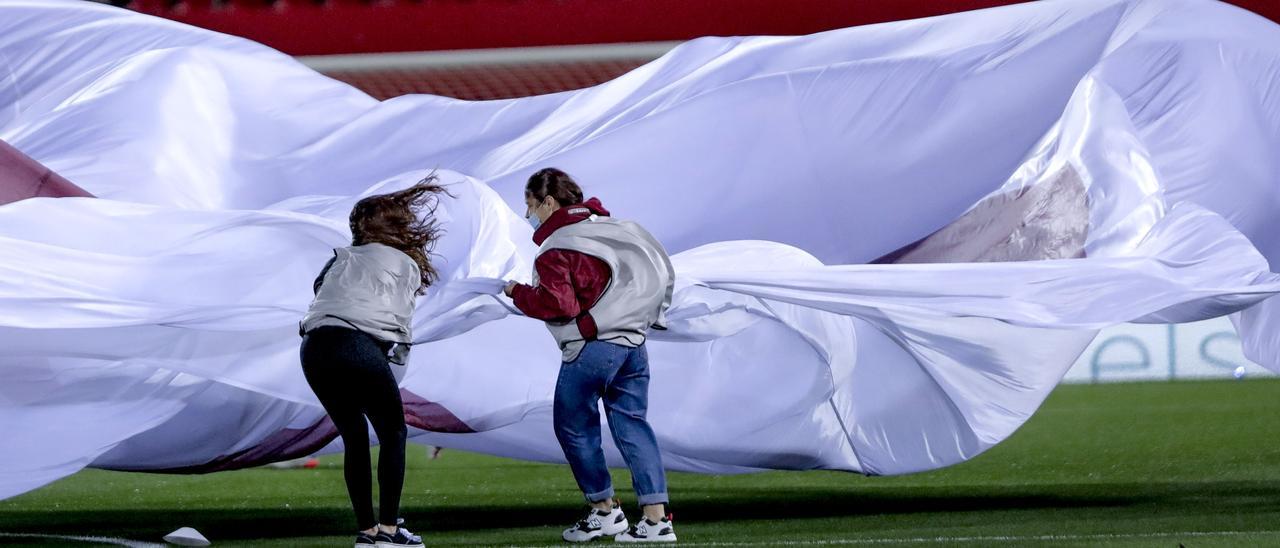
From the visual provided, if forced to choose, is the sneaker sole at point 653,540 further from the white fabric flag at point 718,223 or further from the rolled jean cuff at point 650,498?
the white fabric flag at point 718,223

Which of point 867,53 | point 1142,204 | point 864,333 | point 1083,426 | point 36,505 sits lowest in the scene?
point 1083,426

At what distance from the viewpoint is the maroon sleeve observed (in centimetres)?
496

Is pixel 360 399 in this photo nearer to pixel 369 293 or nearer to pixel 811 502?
pixel 369 293

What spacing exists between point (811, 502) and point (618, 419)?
192 cm

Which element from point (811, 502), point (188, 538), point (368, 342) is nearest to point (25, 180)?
point (188, 538)

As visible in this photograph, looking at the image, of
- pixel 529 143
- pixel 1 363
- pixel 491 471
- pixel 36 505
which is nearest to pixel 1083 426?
pixel 491 471

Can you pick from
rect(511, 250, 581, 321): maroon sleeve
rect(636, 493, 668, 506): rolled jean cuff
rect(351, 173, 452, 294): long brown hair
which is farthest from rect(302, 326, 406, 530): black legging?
rect(636, 493, 668, 506): rolled jean cuff

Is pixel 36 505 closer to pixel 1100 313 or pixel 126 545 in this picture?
pixel 126 545

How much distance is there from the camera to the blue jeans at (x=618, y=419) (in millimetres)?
5145

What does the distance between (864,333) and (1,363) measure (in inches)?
117

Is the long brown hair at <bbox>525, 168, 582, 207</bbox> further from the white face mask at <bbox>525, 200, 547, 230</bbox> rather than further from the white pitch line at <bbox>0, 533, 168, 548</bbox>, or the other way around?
the white pitch line at <bbox>0, 533, 168, 548</bbox>

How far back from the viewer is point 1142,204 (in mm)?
5941

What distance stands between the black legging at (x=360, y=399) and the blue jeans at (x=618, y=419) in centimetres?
53

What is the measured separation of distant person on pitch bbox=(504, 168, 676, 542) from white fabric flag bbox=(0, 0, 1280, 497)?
0.40 meters
